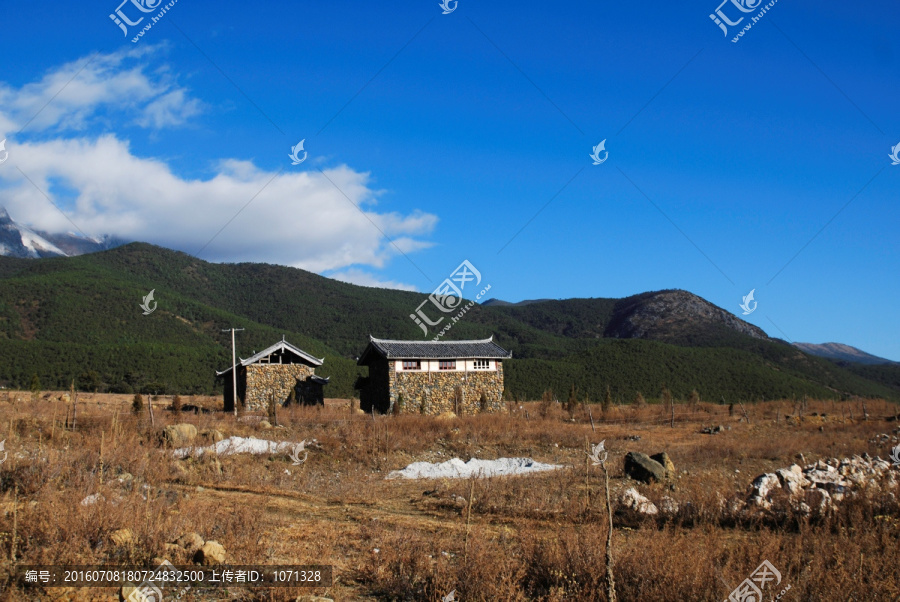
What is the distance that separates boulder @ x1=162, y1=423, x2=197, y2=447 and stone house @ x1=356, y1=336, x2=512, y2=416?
52.9 ft

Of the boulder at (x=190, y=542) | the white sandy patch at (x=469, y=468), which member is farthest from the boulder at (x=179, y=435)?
the boulder at (x=190, y=542)

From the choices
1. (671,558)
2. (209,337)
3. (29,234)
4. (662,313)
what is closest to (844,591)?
(671,558)

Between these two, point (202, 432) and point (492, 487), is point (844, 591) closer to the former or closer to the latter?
point (492, 487)

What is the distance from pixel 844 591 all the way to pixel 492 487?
5.85 metres

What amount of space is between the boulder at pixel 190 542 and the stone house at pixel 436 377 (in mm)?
24470

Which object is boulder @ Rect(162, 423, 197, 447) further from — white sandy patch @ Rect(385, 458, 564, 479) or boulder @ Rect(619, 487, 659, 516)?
boulder @ Rect(619, 487, 659, 516)

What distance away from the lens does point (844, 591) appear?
4961 millimetres

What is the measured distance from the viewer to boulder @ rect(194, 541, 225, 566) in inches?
223

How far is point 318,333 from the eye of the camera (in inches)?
3152

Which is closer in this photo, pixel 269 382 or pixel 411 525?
pixel 411 525

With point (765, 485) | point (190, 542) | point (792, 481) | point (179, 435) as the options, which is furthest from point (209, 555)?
point (179, 435)

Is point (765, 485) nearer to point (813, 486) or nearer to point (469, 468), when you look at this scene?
point (813, 486)

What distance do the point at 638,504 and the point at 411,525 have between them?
3194 mm

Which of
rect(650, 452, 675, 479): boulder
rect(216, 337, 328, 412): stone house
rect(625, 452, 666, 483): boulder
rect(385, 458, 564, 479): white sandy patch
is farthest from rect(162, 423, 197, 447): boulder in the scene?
rect(216, 337, 328, 412): stone house
